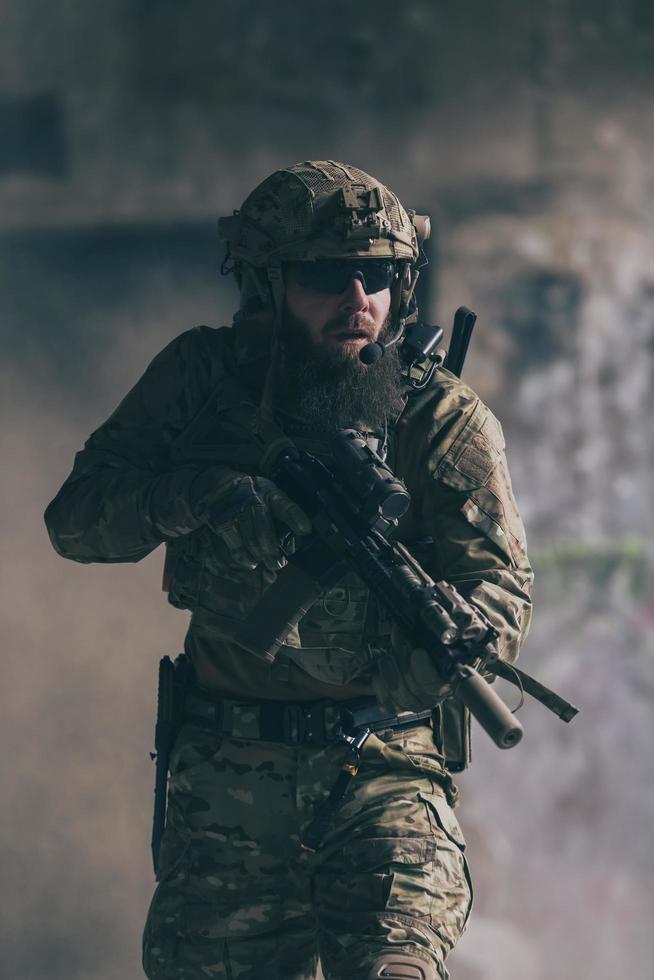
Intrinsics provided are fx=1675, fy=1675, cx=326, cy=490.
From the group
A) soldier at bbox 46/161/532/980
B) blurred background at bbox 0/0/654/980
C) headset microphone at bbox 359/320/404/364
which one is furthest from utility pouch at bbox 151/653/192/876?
blurred background at bbox 0/0/654/980

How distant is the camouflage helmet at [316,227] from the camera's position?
3182 millimetres

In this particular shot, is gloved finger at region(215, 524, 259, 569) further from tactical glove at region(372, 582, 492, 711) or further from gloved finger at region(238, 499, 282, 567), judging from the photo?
tactical glove at region(372, 582, 492, 711)

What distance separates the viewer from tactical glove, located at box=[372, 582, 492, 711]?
2.73 m

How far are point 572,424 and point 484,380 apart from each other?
0.35 metres

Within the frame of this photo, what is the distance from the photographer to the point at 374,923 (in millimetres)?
2953

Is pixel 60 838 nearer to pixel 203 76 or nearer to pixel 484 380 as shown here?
pixel 484 380

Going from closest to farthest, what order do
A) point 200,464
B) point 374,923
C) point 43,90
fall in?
point 374,923
point 200,464
point 43,90

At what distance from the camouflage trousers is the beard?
0.61 metres

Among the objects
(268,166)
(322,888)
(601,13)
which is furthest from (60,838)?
(601,13)

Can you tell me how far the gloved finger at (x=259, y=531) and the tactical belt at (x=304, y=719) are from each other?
36 cm

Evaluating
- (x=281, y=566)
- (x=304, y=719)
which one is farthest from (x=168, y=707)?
(x=281, y=566)

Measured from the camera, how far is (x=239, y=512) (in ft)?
9.68

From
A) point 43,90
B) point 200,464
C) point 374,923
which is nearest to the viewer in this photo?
point 374,923

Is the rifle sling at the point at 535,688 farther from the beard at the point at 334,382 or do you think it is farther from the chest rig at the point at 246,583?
the beard at the point at 334,382
